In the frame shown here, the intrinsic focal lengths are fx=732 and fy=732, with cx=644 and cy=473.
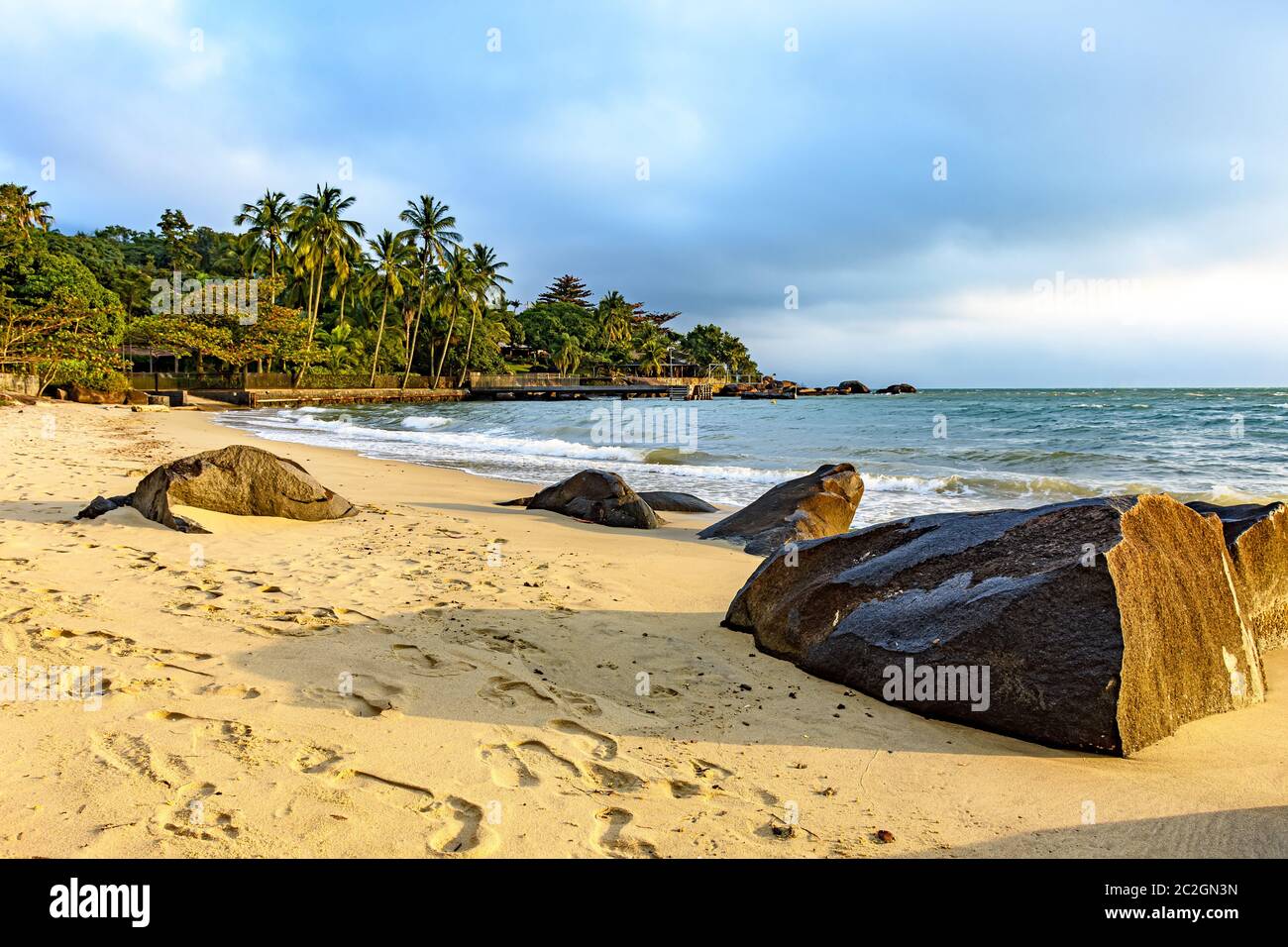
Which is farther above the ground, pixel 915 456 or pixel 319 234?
pixel 319 234

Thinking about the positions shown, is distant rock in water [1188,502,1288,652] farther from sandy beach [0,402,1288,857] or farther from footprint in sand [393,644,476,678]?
footprint in sand [393,644,476,678]

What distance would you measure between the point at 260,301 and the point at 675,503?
52.2 meters

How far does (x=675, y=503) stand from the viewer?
35.2ft

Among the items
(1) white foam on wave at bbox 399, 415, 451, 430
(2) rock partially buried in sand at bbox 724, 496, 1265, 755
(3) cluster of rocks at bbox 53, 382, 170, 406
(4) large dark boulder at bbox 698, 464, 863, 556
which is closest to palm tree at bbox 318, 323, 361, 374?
(3) cluster of rocks at bbox 53, 382, 170, 406

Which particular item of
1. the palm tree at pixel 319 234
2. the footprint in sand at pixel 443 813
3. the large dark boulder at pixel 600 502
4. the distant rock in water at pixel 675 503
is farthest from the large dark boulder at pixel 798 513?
the palm tree at pixel 319 234

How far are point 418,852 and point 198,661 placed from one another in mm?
2078

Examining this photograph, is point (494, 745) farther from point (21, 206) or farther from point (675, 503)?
point (21, 206)

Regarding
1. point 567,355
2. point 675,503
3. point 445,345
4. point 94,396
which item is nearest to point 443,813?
point 675,503

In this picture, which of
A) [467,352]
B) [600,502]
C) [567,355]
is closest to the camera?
[600,502]

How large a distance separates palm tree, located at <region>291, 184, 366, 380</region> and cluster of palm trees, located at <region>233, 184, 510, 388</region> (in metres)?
0.07

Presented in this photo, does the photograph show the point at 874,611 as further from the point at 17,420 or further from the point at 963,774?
the point at 17,420

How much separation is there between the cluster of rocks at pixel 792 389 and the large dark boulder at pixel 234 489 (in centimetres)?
9872

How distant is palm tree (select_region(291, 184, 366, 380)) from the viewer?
55.5 meters
